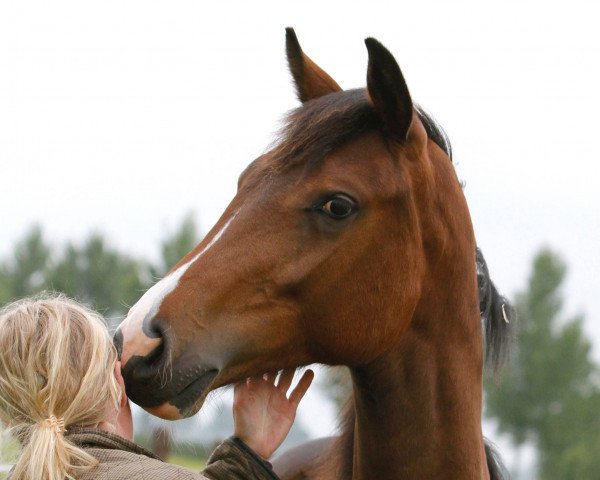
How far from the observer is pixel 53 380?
2627mm

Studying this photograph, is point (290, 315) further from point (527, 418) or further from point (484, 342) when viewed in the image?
point (527, 418)

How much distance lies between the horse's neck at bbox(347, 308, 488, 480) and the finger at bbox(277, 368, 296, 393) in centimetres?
26

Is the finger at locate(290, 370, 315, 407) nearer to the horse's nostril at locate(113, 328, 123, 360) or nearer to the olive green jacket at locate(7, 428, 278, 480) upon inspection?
the olive green jacket at locate(7, 428, 278, 480)

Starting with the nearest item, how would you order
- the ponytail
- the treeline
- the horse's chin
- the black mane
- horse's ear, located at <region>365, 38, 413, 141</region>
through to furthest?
1. the ponytail
2. the horse's chin
3. horse's ear, located at <region>365, 38, 413, 141</region>
4. the black mane
5. the treeline

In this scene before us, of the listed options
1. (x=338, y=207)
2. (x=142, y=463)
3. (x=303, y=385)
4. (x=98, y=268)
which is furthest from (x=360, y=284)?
(x=98, y=268)

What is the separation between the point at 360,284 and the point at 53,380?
115cm

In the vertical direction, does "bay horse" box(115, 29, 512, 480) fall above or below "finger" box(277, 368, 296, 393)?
above

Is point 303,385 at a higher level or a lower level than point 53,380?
lower

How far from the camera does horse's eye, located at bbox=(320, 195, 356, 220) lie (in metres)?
3.13

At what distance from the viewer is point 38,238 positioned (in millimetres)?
40969

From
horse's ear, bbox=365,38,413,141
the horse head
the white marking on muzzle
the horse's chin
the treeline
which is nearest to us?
the white marking on muzzle

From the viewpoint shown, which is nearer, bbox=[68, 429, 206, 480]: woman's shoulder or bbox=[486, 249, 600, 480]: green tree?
bbox=[68, 429, 206, 480]: woman's shoulder

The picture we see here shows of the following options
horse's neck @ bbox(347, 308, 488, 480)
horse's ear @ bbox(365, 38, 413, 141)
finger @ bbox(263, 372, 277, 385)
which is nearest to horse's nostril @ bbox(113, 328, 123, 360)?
finger @ bbox(263, 372, 277, 385)

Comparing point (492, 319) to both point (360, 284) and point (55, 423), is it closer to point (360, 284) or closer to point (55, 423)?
point (360, 284)
